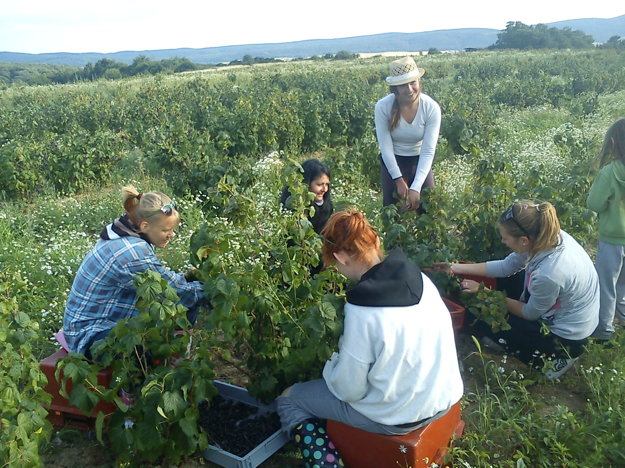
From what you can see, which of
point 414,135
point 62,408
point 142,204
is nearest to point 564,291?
point 414,135

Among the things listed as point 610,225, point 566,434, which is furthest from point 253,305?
point 610,225

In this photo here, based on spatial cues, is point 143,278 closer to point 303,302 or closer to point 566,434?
point 303,302

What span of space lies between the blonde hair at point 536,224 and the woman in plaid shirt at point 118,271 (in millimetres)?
1877

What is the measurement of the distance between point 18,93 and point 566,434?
24.4 meters

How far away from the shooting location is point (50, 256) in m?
4.95

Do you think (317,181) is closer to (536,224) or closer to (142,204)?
(142,204)

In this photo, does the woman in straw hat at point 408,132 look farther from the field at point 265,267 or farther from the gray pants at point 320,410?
the gray pants at point 320,410

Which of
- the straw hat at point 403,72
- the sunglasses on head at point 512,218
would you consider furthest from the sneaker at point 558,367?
the straw hat at point 403,72

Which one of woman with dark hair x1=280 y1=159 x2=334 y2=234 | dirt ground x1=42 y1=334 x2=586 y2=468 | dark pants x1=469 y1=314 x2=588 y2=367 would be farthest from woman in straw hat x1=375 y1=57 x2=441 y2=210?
dirt ground x1=42 y1=334 x2=586 y2=468

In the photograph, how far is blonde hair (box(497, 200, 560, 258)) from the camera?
319 centimetres

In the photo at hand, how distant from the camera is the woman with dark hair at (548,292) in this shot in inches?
127

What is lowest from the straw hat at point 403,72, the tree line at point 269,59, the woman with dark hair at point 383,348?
the tree line at point 269,59

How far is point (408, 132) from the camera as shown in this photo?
15.6 ft

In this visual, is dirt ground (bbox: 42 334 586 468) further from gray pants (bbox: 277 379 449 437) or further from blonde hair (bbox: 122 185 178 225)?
blonde hair (bbox: 122 185 178 225)
